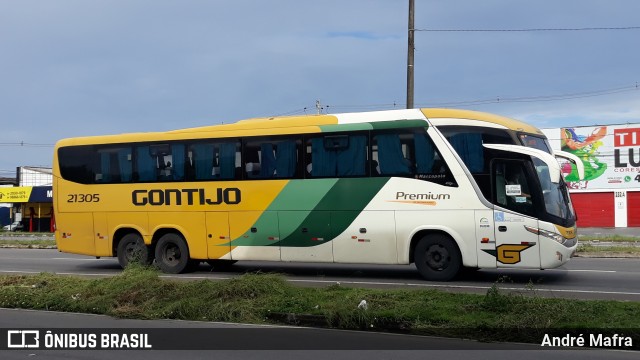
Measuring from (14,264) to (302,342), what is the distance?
1542 cm

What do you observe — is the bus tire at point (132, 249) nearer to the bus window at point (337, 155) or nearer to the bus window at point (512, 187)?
the bus window at point (337, 155)

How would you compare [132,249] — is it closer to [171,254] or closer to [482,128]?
[171,254]

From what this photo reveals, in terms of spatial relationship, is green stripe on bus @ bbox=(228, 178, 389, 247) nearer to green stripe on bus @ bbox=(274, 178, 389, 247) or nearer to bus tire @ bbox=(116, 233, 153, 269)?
green stripe on bus @ bbox=(274, 178, 389, 247)

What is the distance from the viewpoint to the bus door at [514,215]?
517 inches

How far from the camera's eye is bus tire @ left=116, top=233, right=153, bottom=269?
1689cm

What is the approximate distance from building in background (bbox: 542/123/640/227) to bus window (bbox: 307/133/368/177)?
38005mm

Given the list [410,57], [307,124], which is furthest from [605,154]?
[307,124]

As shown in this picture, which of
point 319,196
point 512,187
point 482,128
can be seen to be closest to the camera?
point 512,187

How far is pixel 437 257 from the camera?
13930 mm

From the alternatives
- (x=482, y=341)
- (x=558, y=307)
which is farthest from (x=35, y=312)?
(x=558, y=307)

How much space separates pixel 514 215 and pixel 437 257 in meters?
1.85

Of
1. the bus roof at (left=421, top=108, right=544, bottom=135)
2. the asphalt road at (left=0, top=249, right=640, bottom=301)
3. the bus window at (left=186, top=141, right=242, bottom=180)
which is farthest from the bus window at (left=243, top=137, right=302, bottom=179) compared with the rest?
the bus roof at (left=421, top=108, right=544, bottom=135)

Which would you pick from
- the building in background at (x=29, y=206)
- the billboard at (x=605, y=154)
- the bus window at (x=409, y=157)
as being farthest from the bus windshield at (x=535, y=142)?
the building in background at (x=29, y=206)
